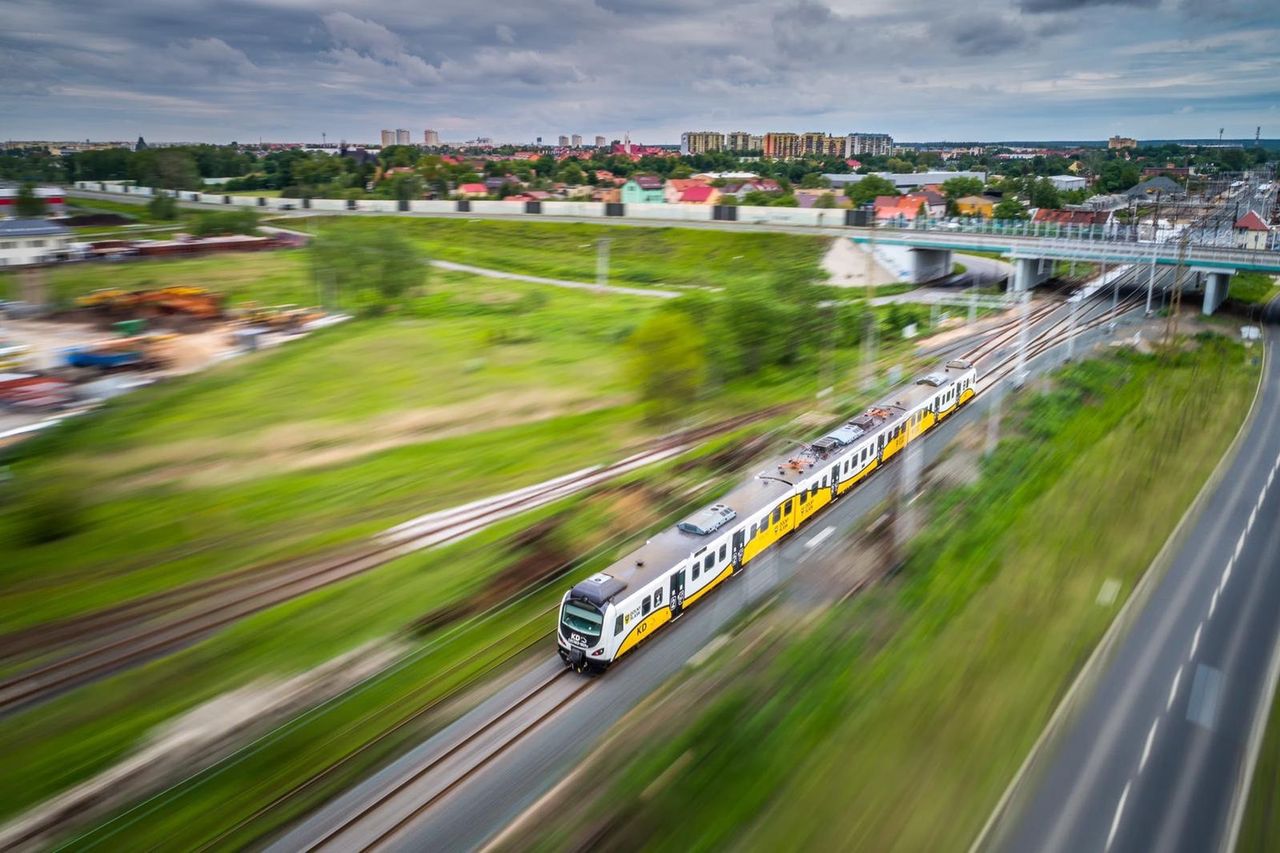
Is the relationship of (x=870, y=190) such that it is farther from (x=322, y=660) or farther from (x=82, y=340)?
(x=322, y=660)

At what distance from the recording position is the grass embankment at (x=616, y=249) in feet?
197

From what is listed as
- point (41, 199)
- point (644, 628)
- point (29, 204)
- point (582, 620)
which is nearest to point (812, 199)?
point (41, 199)

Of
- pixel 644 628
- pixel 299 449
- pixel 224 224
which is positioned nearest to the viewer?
pixel 644 628

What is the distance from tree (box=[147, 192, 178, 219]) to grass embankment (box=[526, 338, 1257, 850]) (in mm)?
78095

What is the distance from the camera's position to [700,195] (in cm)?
9875

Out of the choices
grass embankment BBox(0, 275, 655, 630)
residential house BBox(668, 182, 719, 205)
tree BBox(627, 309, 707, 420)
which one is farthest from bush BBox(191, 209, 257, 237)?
tree BBox(627, 309, 707, 420)

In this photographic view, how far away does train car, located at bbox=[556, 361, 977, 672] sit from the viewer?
1571 cm

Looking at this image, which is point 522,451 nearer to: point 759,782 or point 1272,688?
point 759,782

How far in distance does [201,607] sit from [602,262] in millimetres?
50221

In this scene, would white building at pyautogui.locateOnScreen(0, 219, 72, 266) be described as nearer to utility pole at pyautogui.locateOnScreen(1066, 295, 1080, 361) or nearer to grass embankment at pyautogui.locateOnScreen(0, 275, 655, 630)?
grass embankment at pyautogui.locateOnScreen(0, 275, 655, 630)

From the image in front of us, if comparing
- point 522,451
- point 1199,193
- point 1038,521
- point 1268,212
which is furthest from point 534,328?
point 1199,193

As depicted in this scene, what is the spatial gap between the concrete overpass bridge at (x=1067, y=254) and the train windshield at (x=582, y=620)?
145 ft

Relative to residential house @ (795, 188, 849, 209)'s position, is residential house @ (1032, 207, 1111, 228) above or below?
below

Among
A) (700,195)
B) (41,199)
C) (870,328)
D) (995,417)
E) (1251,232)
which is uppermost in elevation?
(700,195)
